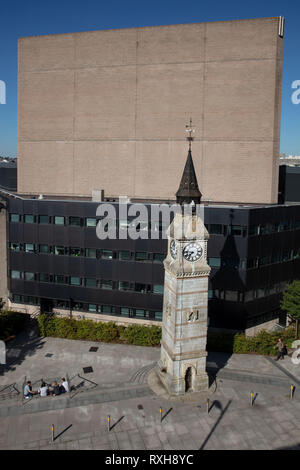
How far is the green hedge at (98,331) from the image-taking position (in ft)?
124

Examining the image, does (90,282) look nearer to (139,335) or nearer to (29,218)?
(139,335)

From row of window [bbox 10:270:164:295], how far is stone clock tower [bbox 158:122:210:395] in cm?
959

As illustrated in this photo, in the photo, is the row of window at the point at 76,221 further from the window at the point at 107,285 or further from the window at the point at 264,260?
the window at the point at 264,260

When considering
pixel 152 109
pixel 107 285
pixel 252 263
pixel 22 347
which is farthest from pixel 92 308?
pixel 152 109

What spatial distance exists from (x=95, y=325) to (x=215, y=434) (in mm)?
18190

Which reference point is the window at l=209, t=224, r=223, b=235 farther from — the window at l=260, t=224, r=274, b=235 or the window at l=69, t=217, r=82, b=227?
the window at l=69, t=217, r=82, b=227

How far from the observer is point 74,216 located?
39.6m

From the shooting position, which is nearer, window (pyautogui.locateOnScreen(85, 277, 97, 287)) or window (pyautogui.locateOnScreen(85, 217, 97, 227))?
window (pyautogui.locateOnScreen(85, 217, 97, 227))

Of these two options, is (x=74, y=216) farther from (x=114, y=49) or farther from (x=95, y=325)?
(x=114, y=49)

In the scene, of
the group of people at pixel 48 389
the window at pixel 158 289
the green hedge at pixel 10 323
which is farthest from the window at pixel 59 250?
the group of people at pixel 48 389

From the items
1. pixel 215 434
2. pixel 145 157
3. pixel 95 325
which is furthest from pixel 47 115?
pixel 215 434

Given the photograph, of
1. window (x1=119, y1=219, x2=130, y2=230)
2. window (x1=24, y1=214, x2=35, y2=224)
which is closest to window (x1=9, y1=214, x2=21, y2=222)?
window (x1=24, y1=214, x2=35, y2=224)

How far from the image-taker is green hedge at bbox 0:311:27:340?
37403mm

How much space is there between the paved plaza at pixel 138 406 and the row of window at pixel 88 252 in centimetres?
924
